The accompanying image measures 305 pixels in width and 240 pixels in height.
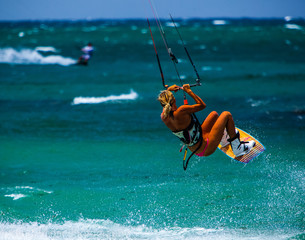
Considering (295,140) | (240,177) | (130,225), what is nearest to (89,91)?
(295,140)

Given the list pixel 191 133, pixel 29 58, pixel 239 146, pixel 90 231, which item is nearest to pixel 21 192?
pixel 90 231

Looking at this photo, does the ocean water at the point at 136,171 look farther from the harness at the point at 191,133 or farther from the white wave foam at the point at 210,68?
the white wave foam at the point at 210,68

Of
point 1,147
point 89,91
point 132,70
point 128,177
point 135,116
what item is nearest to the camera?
point 128,177

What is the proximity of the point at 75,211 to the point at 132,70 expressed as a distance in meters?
21.6

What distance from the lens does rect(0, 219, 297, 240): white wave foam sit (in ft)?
23.2

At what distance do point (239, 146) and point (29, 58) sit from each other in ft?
103

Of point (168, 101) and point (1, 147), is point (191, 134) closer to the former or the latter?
point (168, 101)

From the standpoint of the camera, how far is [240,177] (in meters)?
9.62

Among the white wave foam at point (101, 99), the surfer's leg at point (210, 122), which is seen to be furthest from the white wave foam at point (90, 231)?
the white wave foam at point (101, 99)

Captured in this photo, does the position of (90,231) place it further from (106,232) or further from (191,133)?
(191,133)

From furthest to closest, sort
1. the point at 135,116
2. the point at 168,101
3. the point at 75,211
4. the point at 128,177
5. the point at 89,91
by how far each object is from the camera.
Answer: the point at 89,91 < the point at 135,116 < the point at 128,177 < the point at 75,211 < the point at 168,101

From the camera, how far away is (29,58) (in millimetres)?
36594

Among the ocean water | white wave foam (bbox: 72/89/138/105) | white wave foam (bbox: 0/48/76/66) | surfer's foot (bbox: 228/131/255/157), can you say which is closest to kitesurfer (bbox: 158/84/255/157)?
surfer's foot (bbox: 228/131/255/157)

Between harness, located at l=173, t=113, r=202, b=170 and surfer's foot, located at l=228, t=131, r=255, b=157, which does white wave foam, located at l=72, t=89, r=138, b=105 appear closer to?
surfer's foot, located at l=228, t=131, r=255, b=157
